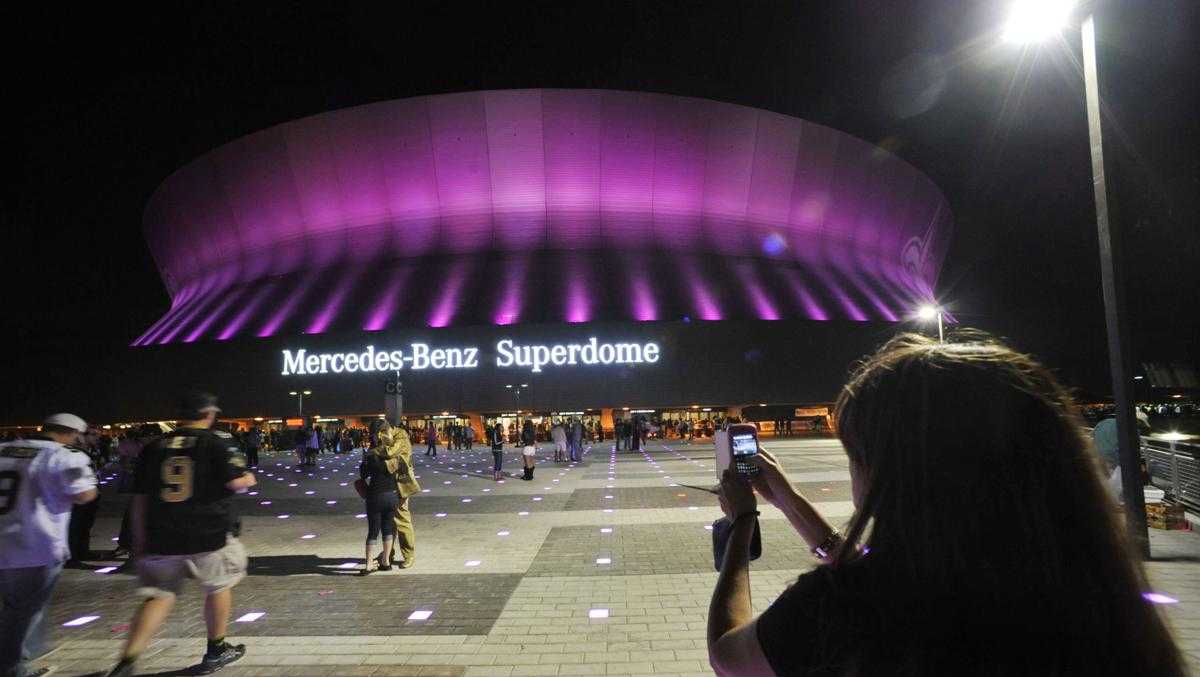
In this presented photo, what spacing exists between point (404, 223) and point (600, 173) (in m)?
13.2

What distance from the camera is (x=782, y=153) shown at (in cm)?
4200

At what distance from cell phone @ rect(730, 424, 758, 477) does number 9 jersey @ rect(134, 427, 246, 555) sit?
160 inches

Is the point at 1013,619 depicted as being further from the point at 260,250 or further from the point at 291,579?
the point at 260,250

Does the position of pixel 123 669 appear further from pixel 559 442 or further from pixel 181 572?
pixel 559 442

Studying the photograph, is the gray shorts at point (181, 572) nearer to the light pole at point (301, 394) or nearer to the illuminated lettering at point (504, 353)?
the illuminated lettering at point (504, 353)

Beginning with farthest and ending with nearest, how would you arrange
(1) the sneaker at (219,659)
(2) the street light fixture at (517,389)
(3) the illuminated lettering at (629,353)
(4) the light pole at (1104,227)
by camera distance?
(2) the street light fixture at (517,389), (3) the illuminated lettering at (629,353), (4) the light pole at (1104,227), (1) the sneaker at (219,659)

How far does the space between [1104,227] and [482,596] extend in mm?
7832

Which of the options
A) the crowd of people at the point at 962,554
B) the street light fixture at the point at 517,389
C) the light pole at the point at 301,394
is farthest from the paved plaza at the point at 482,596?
the light pole at the point at 301,394

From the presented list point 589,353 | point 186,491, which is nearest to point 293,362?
point 589,353

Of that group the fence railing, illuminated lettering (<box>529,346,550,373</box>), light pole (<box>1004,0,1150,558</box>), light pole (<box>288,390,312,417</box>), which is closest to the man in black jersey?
light pole (<box>1004,0,1150,558</box>)

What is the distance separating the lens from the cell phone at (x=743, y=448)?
174 centimetres

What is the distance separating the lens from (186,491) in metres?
4.48

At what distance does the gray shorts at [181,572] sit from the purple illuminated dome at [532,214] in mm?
33188

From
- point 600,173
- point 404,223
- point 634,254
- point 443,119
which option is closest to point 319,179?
point 404,223
